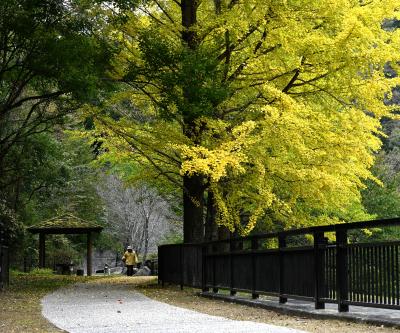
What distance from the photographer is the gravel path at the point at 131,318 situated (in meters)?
8.10

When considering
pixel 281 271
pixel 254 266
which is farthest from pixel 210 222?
pixel 281 271

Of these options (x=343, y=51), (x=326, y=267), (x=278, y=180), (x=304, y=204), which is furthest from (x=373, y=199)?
(x=326, y=267)

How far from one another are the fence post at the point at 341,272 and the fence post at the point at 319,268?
19.1 inches

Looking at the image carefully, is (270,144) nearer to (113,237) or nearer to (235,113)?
(235,113)

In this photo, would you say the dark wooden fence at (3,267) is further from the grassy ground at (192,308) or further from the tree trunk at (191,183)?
the tree trunk at (191,183)

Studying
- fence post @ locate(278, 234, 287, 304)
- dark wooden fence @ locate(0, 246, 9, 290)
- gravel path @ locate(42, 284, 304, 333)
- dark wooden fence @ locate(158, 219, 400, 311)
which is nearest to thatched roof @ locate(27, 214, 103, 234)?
dark wooden fence @ locate(0, 246, 9, 290)

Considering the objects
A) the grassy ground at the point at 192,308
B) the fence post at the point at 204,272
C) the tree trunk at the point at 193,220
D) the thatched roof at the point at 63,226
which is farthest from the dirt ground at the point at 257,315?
the thatched roof at the point at 63,226

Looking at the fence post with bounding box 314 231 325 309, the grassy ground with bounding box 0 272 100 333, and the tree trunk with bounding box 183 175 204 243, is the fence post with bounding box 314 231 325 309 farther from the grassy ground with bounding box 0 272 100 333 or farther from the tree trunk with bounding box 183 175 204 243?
the tree trunk with bounding box 183 175 204 243

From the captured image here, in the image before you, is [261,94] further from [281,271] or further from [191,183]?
[281,271]

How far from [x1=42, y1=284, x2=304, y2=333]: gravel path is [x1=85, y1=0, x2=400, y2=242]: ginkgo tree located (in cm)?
310

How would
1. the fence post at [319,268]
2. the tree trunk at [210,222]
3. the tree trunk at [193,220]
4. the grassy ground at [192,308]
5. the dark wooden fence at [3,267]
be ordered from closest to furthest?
the grassy ground at [192,308], the fence post at [319,268], the dark wooden fence at [3,267], the tree trunk at [193,220], the tree trunk at [210,222]

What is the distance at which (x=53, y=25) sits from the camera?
15461 millimetres

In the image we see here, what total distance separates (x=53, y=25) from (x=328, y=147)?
687 centimetres

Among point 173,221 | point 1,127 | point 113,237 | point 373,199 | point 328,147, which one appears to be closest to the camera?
point 328,147
